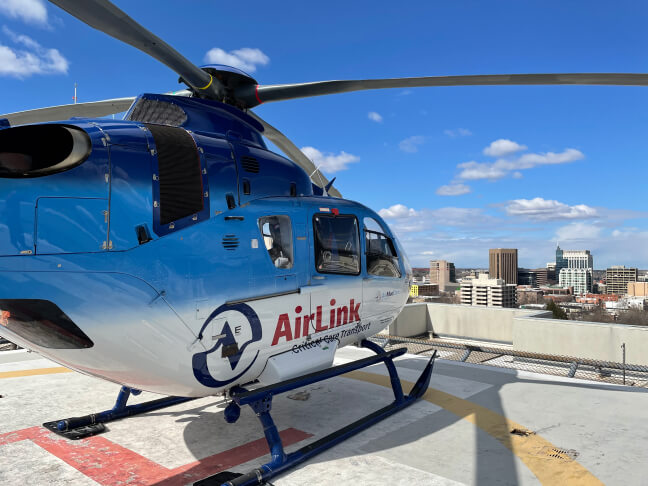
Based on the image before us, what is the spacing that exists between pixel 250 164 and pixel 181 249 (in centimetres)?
152

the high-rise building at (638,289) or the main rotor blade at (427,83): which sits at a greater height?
the main rotor blade at (427,83)

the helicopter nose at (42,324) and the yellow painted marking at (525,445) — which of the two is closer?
the helicopter nose at (42,324)

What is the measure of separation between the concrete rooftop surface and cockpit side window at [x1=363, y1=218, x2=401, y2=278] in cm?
211

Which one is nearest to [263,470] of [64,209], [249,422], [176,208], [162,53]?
[249,422]

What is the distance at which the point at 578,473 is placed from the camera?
4.70m

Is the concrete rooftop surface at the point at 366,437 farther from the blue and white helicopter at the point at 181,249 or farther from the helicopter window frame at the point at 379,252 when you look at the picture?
the helicopter window frame at the point at 379,252

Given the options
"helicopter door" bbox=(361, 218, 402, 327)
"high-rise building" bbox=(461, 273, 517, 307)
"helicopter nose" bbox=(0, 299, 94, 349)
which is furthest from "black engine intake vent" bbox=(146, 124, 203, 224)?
"high-rise building" bbox=(461, 273, 517, 307)

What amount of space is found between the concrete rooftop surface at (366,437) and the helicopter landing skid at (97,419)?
0.09 metres

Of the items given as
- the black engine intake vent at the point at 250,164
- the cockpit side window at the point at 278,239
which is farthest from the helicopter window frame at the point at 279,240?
the black engine intake vent at the point at 250,164

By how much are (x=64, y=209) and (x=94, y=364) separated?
56.9 inches

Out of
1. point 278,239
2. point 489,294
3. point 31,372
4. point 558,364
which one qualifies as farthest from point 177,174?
point 489,294

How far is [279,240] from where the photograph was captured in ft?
17.0

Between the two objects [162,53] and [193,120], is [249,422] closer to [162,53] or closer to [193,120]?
[193,120]

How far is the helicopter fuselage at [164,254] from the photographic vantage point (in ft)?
11.9
